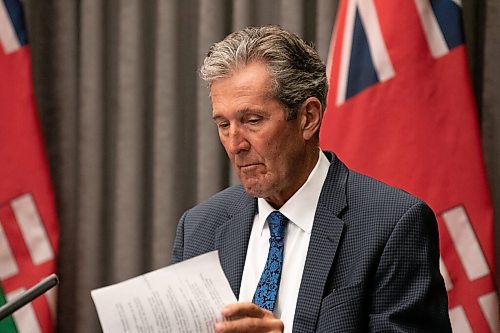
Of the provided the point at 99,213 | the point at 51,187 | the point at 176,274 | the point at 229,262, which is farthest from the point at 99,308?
the point at 99,213

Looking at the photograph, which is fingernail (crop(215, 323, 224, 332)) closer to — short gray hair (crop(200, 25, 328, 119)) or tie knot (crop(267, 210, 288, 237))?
tie knot (crop(267, 210, 288, 237))

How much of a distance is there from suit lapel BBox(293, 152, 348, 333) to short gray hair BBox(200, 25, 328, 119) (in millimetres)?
187

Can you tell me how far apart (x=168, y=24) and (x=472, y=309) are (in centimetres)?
150

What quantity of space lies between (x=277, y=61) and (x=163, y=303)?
1.96 ft

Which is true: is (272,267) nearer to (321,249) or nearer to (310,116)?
(321,249)

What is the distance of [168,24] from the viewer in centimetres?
308

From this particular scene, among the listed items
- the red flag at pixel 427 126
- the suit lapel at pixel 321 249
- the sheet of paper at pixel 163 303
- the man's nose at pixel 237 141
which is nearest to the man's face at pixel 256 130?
the man's nose at pixel 237 141

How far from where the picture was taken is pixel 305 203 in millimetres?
1850

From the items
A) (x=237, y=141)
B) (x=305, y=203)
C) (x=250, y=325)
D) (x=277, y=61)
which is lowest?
(x=250, y=325)

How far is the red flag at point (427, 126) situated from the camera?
8.16 ft

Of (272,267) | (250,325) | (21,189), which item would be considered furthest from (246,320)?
(21,189)

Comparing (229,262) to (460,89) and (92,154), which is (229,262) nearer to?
(460,89)

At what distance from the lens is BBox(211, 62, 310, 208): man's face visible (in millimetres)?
1757

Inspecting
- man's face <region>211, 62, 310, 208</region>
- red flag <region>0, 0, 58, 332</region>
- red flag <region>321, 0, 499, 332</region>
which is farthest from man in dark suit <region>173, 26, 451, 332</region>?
red flag <region>0, 0, 58, 332</region>
